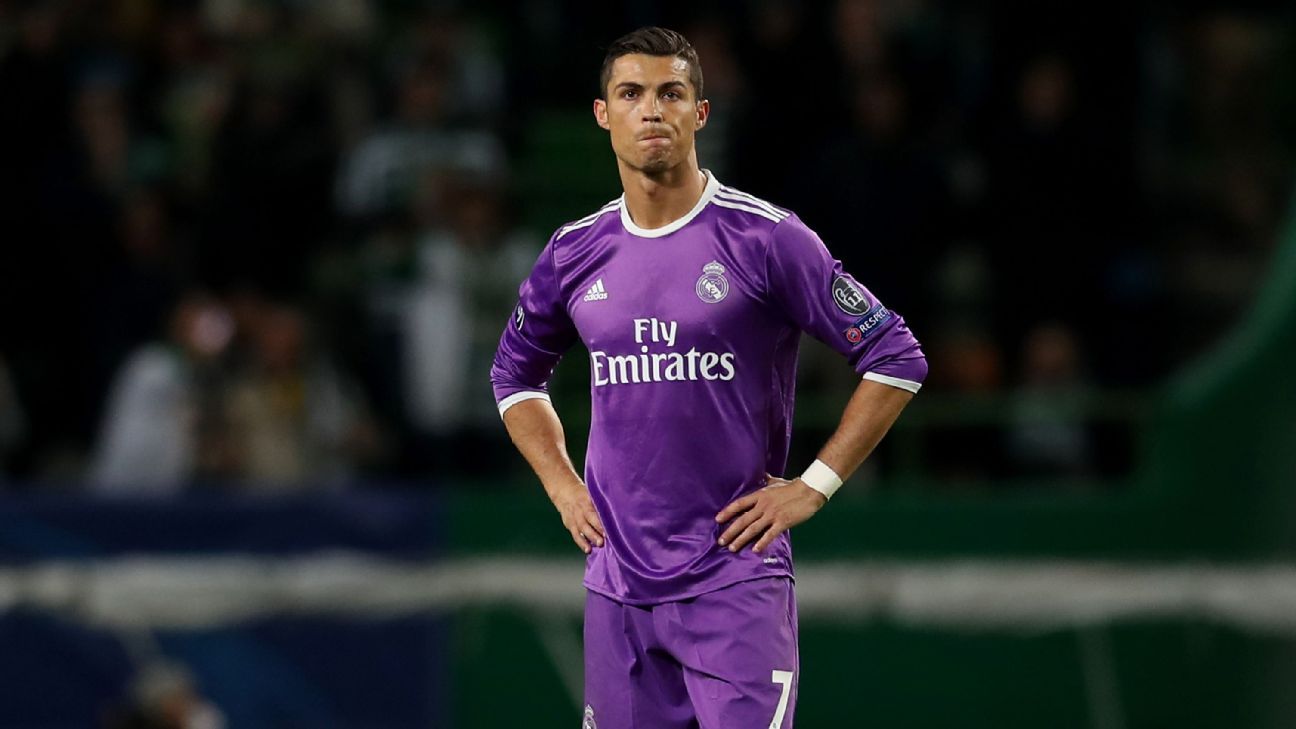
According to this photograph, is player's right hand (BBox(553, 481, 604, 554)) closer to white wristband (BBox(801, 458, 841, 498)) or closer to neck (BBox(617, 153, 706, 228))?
white wristband (BBox(801, 458, 841, 498))

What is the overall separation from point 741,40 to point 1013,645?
389cm

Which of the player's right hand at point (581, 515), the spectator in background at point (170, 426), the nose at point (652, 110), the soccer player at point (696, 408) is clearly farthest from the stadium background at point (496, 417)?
the nose at point (652, 110)

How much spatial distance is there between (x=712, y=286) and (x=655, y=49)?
2.08 ft

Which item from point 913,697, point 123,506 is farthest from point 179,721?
point 913,697

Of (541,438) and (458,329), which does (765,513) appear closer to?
(541,438)

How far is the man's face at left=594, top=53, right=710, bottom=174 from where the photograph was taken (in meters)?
5.43

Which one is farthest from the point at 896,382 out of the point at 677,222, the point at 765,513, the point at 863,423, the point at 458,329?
the point at 458,329

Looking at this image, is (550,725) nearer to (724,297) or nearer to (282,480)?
(282,480)

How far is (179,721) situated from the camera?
1009cm

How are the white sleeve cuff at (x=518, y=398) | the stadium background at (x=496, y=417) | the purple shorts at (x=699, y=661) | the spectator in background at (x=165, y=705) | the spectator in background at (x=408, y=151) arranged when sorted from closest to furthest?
the purple shorts at (x=699, y=661)
the white sleeve cuff at (x=518, y=398)
the spectator in background at (x=165, y=705)
the stadium background at (x=496, y=417)
the spectator in background at (x=408, y=151)

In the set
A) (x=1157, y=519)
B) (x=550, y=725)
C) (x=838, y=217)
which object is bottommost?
(x=550, y=725)

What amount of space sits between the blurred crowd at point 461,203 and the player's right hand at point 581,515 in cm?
562

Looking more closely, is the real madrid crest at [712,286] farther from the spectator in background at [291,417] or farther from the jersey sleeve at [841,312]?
the spectator in background at [291,417]

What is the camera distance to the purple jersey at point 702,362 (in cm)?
546
